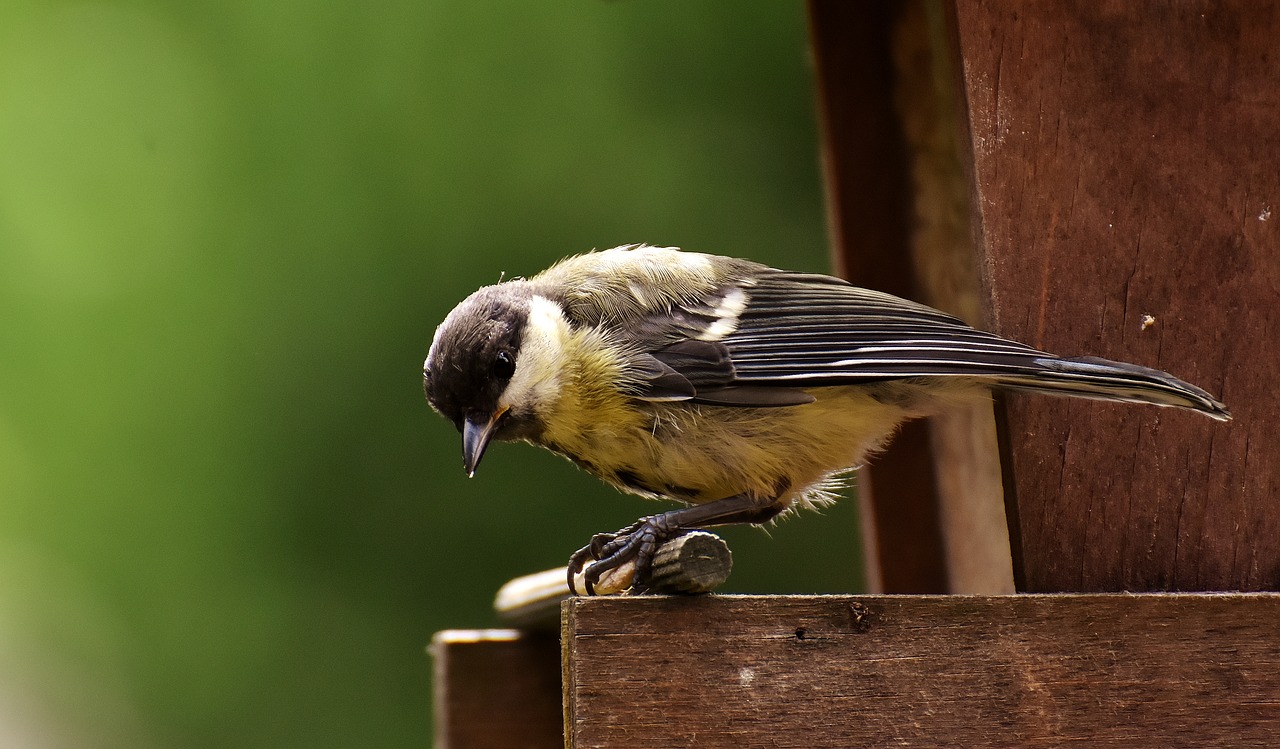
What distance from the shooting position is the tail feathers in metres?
1.92

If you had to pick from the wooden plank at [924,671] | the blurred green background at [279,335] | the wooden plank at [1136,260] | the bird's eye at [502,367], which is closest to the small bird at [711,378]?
the bird's eye at [502,367]

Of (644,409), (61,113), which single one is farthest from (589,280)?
(61,113)

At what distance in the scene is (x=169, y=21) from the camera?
4.53 metres

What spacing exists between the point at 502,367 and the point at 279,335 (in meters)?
2.12

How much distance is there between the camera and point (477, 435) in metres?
2.41

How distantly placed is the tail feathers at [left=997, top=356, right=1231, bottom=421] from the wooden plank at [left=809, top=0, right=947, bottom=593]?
1143 millimetres

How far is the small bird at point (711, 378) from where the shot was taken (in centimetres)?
208

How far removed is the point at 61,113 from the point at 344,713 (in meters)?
2.35

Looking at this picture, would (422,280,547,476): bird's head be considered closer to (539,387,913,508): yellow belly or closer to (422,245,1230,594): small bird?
(422,245,1230,594): small bird

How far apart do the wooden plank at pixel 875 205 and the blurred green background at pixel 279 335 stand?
40.3 inches

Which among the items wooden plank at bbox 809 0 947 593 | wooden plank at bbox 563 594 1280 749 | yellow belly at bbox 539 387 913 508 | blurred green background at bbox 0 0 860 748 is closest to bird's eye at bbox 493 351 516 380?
yellow belly at bbox 539 387 913 508

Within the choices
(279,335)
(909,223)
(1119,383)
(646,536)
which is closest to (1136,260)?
(1119,383)

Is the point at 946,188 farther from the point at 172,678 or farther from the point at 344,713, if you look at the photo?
the point at 172,678

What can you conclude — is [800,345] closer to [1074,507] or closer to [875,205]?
Answer: [1074,507]
